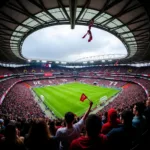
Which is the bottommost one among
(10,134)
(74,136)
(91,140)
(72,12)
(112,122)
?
(74,136)

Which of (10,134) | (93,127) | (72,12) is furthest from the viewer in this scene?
(72,12)

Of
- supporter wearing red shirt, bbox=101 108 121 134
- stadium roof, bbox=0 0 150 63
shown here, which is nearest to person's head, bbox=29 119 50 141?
supporter wearing red shirt, bbox=101 108 121 134

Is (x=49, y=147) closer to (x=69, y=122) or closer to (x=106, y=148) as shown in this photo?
(x=69, y=122)

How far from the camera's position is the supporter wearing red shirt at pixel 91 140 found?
226 cm

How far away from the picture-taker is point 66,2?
406 inches

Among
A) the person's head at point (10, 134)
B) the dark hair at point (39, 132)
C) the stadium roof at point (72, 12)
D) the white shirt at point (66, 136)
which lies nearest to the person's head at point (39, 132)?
the dark hair at point (39, 132)

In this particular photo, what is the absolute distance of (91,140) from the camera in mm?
2330

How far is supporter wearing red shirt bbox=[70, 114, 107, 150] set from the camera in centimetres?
226

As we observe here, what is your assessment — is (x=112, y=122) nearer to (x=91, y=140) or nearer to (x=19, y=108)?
(x=91, y=140)

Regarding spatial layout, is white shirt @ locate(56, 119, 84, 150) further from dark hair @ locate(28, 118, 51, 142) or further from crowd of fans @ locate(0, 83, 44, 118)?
crowd of fans @ locate(0, 83, 44, 118)

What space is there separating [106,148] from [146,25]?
43.1ft

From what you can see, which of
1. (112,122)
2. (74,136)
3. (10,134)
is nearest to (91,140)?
(74,136)

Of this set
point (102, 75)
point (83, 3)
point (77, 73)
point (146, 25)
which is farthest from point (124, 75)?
point (83, 3)

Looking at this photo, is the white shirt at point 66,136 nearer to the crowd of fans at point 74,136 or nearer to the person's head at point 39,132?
the crowd of fans at point 74,136
